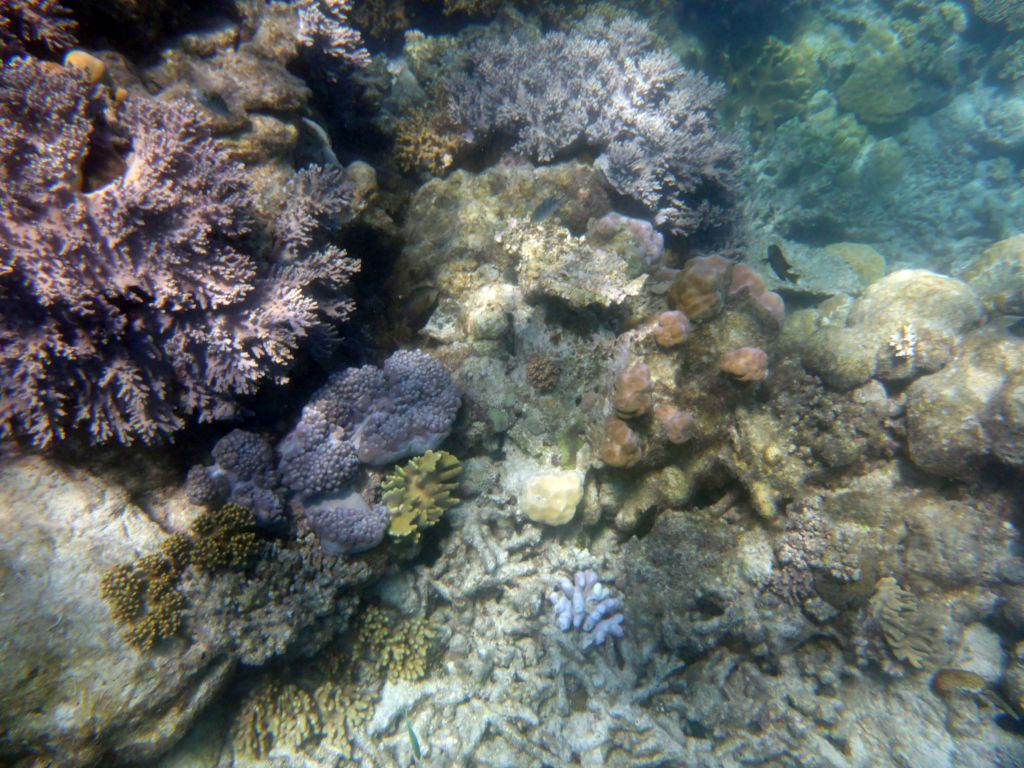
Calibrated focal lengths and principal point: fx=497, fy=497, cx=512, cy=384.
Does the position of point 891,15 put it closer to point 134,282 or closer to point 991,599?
point 991,599

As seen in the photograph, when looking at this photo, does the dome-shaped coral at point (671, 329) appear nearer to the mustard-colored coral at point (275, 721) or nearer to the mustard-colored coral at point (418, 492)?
the mustard-colored coral at point (418, 492)

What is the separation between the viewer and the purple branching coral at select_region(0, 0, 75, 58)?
3.00 m

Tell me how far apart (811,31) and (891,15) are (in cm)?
216

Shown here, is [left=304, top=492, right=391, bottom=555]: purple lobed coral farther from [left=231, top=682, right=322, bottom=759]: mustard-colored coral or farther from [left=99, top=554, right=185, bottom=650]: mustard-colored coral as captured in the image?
[left=231, top=682, right=322, bottom=759]: mustard-colored coral

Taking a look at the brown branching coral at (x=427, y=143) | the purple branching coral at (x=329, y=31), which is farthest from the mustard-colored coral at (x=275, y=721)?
the purple branching coral at (x=329, y=31)

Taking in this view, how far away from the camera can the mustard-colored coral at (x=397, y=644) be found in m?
4.41

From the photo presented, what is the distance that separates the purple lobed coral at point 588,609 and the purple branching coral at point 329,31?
547 centimetres

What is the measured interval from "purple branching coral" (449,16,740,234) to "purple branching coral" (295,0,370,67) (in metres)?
1.33

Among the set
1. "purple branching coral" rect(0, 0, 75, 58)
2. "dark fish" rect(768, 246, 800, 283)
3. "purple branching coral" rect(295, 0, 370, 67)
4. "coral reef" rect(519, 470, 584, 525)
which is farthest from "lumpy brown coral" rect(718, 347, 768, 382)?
"purple branching coral" rect(0, 0, 75, 58)

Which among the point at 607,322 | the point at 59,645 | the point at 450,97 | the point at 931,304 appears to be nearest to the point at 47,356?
the point at 59,645

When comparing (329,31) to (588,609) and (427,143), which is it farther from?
(588,609)

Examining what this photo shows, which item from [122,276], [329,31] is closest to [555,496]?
[122,276]

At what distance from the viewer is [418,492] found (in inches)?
169

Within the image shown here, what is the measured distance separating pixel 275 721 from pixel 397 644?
1.07m
